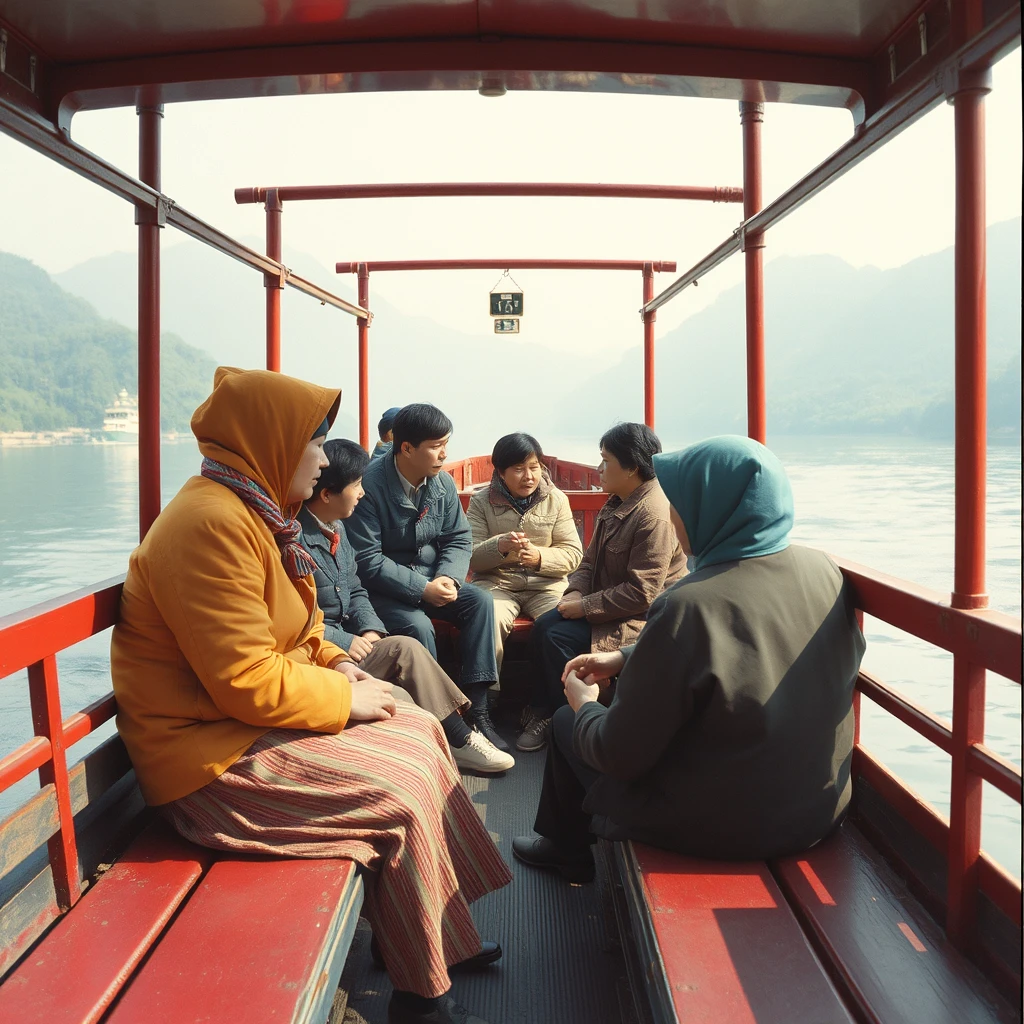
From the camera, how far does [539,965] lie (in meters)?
2.33

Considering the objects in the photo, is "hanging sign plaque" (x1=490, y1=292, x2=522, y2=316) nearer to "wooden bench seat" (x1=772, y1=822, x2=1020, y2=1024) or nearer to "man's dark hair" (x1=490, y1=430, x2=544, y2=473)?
"man's dark hair" (x1=490, y1=430, x2=544, y2=473)

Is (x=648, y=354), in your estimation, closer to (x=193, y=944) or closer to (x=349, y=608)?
(x=349, y=608)

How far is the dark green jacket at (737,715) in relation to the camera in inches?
72.4

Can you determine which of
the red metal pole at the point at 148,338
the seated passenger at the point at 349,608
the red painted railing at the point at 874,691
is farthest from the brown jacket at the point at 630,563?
the red metal pole at the point at 148,338

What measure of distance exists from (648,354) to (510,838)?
4546mm

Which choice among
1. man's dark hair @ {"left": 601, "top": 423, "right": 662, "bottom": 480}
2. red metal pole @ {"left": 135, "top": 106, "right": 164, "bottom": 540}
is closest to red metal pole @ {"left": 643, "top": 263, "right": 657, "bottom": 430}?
man's dark hair @ {"left": 601, "top": 423, "right": 662, "bottom": 480}

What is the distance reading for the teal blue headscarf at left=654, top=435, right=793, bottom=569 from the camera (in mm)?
1946

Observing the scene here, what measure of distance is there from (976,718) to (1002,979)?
0.47 meters

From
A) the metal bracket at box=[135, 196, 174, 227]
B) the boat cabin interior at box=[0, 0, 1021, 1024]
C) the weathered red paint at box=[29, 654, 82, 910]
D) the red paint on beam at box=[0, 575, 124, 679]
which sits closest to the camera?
the boat cabin interior at box=[0, 0, 1021, 1024]

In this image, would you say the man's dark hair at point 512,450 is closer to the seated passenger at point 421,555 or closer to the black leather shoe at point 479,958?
the seated passenger at point 421,555

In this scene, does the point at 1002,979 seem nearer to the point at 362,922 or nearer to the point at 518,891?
the point at 518,891

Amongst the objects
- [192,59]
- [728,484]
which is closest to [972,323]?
[728,484]

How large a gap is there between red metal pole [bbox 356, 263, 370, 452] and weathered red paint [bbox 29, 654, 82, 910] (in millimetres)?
5584

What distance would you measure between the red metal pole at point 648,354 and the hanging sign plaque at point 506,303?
328cm
